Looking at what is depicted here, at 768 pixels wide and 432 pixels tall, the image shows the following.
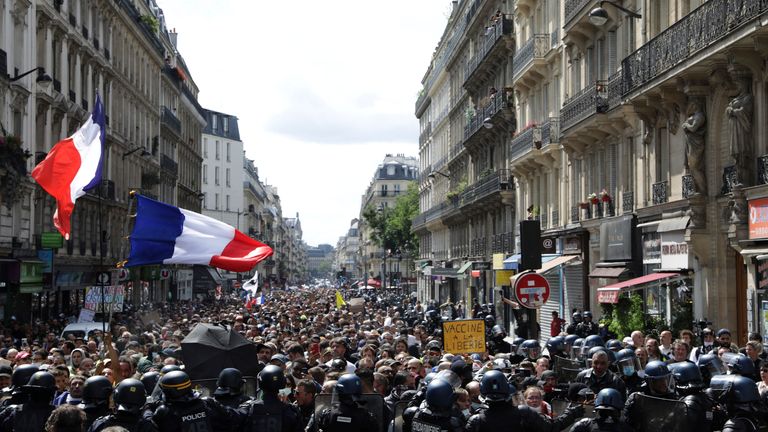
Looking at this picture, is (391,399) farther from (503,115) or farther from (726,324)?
(503,115)

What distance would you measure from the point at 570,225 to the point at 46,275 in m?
17.5

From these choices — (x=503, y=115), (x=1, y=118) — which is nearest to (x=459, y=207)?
(x=503, y=115)

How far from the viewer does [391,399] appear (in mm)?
10492

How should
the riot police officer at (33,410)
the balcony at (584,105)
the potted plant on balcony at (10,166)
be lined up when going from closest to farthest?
the riot police officer at (33,410) → the balcony at (584,105) → the potted plant on balcony at (10,166)

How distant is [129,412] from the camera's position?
7664 millimetres

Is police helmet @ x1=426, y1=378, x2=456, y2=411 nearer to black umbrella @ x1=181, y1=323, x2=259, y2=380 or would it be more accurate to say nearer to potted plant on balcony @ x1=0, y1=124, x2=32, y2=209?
black umbrella @ x1=181, y1=323, x2=259, y2=380

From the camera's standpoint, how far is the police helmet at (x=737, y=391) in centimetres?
780

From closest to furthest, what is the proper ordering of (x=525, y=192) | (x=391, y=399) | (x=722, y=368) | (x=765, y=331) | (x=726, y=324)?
(x=722, y=368), (x=391, y=399), (x=765, y=331), (x=726, y=324), (x=525, y=192)

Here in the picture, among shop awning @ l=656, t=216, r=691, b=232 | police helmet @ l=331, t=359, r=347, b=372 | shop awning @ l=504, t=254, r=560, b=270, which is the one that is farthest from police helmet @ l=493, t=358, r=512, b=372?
shop awning @ l=504, t=254, r=560, b=270

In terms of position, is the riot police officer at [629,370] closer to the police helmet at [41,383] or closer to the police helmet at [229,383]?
the police helmet at [229,383]

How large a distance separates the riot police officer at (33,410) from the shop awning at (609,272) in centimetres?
1874

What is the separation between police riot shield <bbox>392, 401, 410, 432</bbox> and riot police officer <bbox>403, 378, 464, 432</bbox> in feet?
3.23

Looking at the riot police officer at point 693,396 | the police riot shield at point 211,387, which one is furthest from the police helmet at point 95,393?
the riot police officer at point 693,396

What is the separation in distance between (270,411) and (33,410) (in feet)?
5.87
